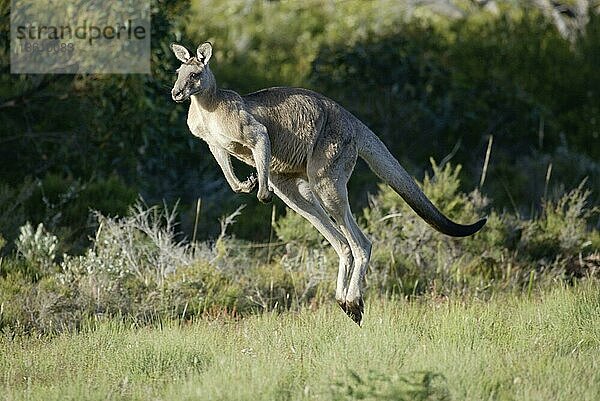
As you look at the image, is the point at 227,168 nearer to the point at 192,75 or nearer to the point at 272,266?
the point at 192,75

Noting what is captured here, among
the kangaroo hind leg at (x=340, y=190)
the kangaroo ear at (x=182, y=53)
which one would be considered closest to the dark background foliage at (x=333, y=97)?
the kangaroo hind leg at (x=340, y=190)

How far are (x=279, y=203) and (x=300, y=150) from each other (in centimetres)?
637

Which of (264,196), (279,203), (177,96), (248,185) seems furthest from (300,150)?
(279,203)

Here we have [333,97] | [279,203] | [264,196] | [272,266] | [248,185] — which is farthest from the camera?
[333,97]

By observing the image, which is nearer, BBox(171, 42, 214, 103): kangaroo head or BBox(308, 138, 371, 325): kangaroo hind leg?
BBox(171, 42, 214, 103): kangaroo head

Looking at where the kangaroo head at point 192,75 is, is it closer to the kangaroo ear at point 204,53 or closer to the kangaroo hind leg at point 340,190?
the kangaroo ear at point 204,53

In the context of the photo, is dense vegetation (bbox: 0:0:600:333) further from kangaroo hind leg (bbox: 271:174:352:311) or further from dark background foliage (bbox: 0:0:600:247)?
kangaroo hind leg (bbox: 271:174:352:311)

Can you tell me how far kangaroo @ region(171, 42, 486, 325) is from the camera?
6.57 metres

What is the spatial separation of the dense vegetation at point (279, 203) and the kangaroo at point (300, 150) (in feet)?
5.05

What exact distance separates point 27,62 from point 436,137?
7.20 metres

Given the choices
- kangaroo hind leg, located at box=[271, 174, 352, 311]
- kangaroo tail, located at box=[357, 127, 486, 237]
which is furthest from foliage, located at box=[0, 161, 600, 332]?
kangaroo tail, located at box=[357, 127, 486, 237]

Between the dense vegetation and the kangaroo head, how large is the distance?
231 centimetres

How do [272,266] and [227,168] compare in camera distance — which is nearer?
[227,168]

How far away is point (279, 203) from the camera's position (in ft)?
43.8
